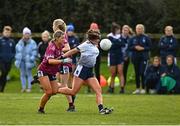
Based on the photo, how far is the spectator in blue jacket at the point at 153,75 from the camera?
23766mm

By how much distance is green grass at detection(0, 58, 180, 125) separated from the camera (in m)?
14.3

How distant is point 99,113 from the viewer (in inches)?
631

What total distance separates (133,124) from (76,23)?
20.8 meters

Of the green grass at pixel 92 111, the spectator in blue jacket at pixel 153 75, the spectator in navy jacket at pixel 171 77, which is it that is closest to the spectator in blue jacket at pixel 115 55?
the spectator in blue jacket at pixel 153 75

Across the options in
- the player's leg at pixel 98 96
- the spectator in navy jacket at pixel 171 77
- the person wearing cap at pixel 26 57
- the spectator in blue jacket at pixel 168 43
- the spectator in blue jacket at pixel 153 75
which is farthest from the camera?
the person wearing cap at pixel 26 57

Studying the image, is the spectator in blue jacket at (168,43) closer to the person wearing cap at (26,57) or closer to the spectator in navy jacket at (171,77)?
the spectator in navy jacket at (171,77)

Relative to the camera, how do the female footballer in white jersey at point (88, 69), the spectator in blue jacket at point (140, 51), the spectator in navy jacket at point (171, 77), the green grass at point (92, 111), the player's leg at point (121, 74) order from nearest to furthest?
1. the green grass at point (92, 111)
2. the female footballer in white jersey at point (88, 69)
3. the spectator in navy jacket at point (171, 77)
4. the player's leg at point (121, 74)
5. the spectator in blue jacket at point (140, 51)

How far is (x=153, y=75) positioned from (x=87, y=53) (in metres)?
8.08

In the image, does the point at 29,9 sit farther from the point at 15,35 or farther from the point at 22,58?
the point at 22,58

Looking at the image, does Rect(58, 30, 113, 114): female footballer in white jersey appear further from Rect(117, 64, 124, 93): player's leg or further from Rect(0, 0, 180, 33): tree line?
Rect(0, 0, 180, 33): tree line

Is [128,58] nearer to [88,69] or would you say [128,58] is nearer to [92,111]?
[92,111]

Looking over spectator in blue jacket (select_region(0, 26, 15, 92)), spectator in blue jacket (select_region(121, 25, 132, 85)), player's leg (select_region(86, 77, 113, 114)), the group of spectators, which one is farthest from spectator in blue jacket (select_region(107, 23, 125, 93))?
player's leg (select_region(86, 77, 113, 114))

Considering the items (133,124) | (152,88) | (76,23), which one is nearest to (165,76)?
(152,88)

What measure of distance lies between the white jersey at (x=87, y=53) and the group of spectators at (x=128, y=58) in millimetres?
7220
